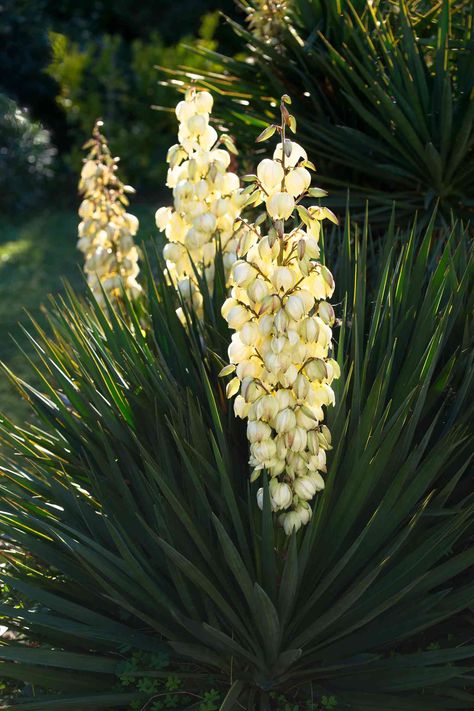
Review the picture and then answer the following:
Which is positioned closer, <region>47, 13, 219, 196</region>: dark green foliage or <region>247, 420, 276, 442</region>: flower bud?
<region>247, 420, 276, 442</region>: flower bud

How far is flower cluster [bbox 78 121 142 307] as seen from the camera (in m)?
3.55

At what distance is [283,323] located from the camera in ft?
6.47

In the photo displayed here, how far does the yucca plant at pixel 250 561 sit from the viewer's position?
7.13ft

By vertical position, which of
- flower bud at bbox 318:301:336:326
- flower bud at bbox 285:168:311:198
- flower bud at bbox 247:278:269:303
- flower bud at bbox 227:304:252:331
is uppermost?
flower bud at bbox 285:168:311:198

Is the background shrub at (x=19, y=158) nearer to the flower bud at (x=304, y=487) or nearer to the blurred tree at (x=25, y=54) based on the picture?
the blurred tree at (x=25, y=54)

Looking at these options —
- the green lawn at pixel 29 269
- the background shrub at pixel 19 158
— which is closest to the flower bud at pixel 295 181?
the green lawn at pixel 29 269

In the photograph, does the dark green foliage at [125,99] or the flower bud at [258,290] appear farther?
the dark green foliage at [125,99]

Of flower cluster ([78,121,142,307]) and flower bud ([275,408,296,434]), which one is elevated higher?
flower bud ([275,408,296,434])

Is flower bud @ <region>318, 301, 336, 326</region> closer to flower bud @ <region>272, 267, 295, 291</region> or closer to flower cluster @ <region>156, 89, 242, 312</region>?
flower bud @ <region>272, 267, 295, 291</region>

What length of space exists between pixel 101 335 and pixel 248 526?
1.07 m

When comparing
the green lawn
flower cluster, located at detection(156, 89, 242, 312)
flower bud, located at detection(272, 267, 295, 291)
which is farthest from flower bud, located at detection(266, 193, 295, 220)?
the green lawn

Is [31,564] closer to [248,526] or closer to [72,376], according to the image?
[72,376]

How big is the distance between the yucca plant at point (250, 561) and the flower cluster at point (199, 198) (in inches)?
19.9

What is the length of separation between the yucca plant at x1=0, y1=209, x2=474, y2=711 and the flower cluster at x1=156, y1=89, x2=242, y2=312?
0.51m
